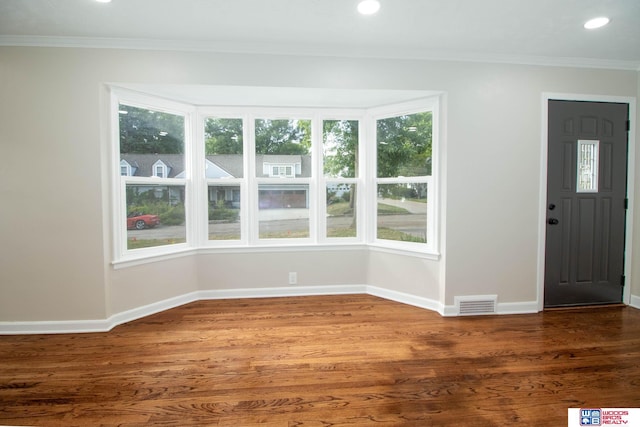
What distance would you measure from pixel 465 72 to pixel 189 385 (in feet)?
11.4

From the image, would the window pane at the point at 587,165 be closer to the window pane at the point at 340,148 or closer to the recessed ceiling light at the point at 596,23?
the recessed ceiling light at the point at 596,23

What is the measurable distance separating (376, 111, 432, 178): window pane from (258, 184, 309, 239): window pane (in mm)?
980

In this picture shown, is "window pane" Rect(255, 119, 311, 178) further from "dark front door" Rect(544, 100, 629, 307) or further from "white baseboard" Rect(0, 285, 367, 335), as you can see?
"dark front door" Rect(544, 100, 629, 307)

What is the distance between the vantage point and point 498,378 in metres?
2.07

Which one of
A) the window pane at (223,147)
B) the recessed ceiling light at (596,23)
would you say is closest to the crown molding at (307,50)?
the recessed ceiling light at (596,23)

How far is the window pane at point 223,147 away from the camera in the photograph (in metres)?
3.55

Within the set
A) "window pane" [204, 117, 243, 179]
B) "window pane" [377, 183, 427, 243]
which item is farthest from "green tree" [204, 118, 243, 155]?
"window pane" [377, 183, 427, 243]

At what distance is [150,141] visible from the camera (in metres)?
3.16

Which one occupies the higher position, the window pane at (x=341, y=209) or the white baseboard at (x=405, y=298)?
the window pane at (x=341, y=209)

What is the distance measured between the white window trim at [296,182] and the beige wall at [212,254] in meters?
0.13

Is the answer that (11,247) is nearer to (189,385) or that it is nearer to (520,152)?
(189,385)

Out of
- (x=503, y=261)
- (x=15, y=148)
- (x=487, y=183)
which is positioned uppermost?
(x=15, y=148)

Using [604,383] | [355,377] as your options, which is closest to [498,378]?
[604,383]
